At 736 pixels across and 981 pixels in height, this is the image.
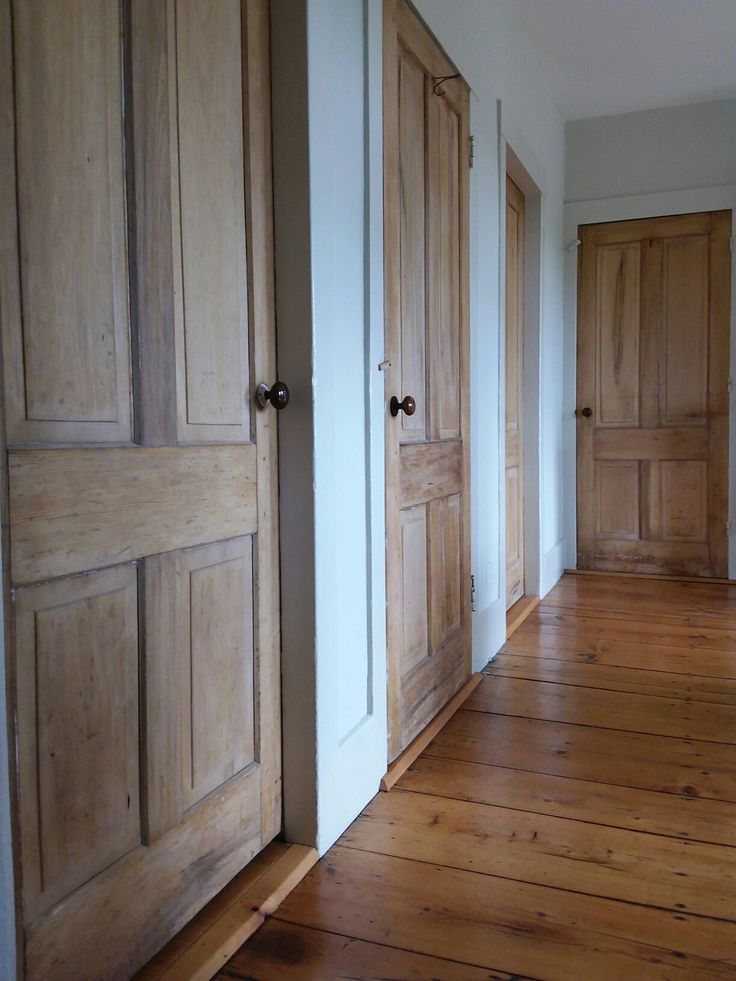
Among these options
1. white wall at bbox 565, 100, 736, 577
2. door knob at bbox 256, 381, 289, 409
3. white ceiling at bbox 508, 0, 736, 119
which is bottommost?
door knob at bbox 256, 381, 289, 409

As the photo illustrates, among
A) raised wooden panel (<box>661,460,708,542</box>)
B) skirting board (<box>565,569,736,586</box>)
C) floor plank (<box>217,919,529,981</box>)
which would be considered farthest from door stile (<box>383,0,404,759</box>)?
raised wooden panel (<box>661,460,708,542</box>)

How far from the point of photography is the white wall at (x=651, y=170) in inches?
181

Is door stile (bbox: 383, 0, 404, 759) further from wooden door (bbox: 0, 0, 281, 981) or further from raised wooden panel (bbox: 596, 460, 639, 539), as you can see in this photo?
raised wooden panel (bbox: 596, 460, 639, 539)

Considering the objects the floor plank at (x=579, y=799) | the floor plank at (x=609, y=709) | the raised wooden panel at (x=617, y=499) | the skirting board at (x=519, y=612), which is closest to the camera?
the floor plank at (x=579, y=799)

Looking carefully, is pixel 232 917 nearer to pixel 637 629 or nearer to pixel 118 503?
pixel 118 503

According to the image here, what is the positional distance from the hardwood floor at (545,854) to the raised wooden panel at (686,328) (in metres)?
2.35

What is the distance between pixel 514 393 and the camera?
4035 mm

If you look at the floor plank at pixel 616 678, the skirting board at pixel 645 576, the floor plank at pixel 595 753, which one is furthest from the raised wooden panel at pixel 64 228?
the skirting board at pixel 645 576

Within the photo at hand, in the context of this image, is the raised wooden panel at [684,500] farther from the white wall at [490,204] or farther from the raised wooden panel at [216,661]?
the raised wooden panel at [216,661]

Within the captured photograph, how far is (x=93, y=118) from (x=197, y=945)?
1304mm

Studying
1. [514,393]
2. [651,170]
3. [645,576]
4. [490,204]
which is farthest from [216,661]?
[651,170]

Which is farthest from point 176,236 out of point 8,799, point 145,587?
point 8,799

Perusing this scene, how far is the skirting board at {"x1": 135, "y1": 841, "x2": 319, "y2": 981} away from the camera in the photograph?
1.25 m

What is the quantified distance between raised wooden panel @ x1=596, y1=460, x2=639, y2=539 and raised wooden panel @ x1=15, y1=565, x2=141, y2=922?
13.7 ft
